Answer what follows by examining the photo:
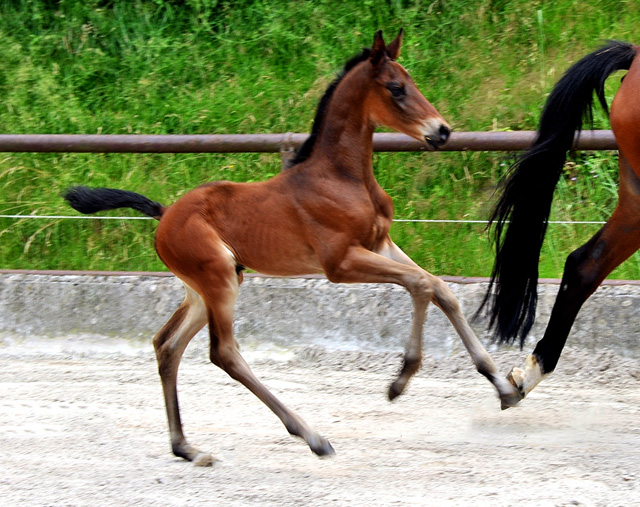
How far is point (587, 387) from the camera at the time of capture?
448 centimetres

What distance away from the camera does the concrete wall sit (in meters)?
4.79

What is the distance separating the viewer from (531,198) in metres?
3.95

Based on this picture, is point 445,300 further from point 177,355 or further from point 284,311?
point 284,311

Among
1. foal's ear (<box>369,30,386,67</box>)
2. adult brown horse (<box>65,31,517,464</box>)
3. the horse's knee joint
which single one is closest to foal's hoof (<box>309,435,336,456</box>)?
adult brown horse (<box>65,31,517,464</box>)

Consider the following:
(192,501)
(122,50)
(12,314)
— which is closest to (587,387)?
(192,501)

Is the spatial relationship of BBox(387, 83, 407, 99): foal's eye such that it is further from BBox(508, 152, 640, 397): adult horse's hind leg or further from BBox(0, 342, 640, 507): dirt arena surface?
BBox(0, 342, 640, 507): dirt arena surface

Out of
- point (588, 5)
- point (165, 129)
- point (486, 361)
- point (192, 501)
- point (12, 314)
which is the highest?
point (588, 5)

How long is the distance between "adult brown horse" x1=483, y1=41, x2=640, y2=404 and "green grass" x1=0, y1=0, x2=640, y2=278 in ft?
4.92

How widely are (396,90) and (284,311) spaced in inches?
Answer: 85.4

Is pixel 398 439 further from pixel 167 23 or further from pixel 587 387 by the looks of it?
pixel 167 23

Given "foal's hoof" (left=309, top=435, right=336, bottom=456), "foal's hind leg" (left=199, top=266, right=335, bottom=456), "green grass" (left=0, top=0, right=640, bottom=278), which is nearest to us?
"foal's hoof" (left=309, top=435, right=336, bottom=456)

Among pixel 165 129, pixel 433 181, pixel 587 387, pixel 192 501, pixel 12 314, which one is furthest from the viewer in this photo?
pixel 165 129

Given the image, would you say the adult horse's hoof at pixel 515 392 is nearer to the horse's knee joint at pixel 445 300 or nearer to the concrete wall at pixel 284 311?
the horse's knee joint at pixel 445 300

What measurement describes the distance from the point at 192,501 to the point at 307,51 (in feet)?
19.3
